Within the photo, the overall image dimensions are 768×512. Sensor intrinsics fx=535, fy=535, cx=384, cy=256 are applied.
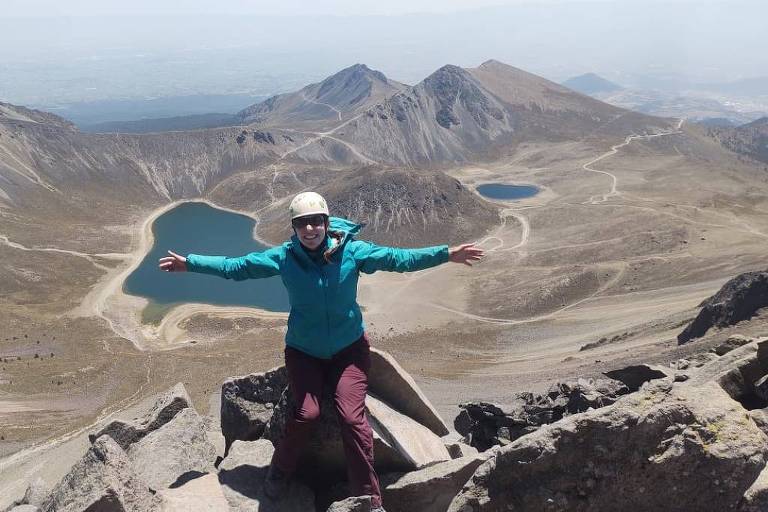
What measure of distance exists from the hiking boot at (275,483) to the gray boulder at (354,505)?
1.65 metres

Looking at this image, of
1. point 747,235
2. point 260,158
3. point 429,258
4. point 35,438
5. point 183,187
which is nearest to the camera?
point 429,258

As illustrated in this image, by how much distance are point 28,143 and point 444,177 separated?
300 ft

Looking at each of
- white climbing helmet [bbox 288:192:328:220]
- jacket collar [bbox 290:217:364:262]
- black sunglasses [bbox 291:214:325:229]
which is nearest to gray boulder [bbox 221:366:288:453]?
jacket collar [bbox 290:217:364:262]

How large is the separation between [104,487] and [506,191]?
121 metres

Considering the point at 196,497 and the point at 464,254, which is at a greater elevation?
the point at 464,254

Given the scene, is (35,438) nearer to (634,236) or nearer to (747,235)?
(634,236)

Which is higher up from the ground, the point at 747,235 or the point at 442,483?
the point at 442,483

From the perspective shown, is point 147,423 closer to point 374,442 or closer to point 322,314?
point 374,442

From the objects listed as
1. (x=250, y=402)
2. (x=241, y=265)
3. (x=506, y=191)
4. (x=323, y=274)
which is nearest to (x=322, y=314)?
(x=323, y=274)

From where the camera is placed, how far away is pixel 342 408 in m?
8.45

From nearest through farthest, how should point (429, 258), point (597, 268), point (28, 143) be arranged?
point (429, 258) < point (597, 268) < point (28, 143)

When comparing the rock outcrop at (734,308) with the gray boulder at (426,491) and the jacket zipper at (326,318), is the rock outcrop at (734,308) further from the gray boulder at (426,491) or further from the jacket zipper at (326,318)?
the jacket zipper at (326,318)

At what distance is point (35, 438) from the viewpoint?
32594 millimetres

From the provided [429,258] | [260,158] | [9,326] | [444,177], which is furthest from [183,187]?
[429,258]
